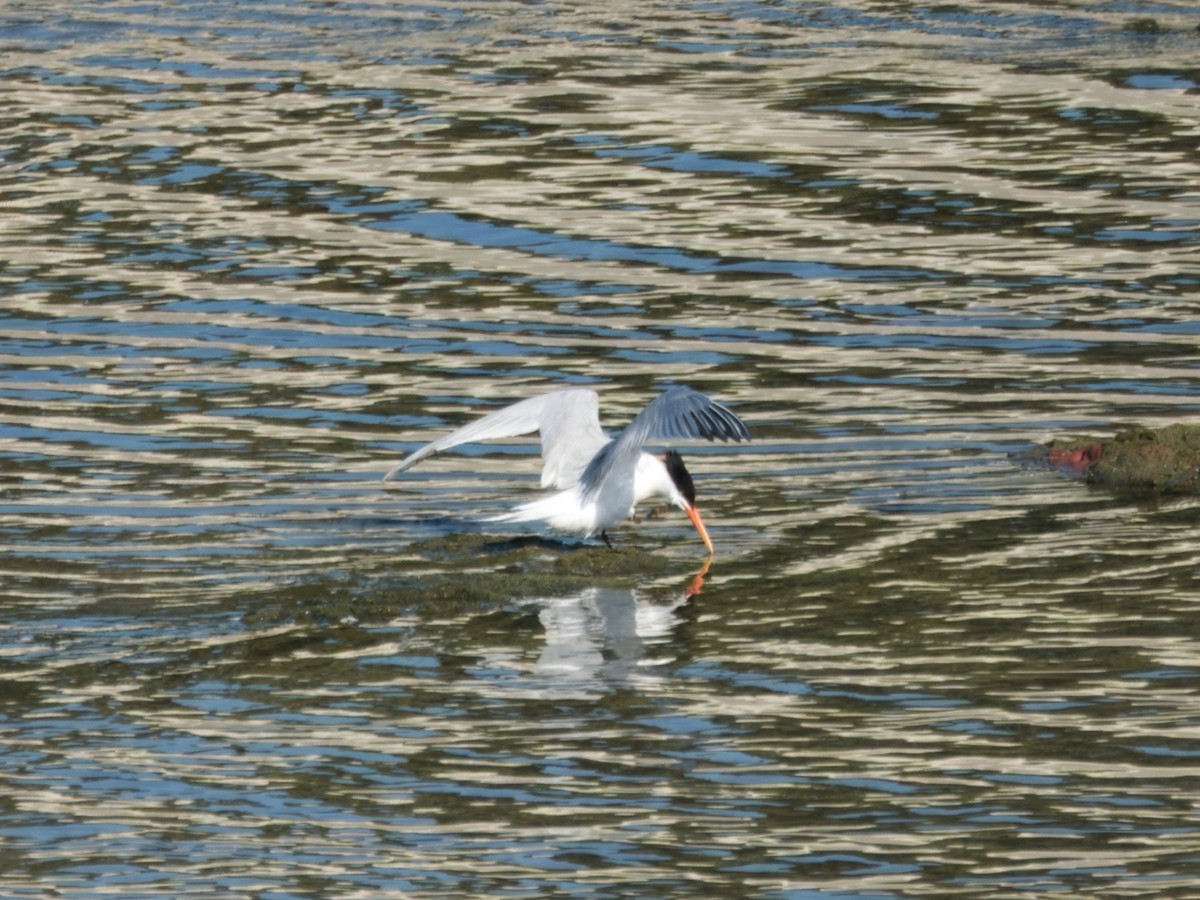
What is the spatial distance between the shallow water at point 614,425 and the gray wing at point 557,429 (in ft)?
1.09

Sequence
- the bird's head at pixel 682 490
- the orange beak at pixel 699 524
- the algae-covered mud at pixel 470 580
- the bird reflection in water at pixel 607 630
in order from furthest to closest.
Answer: the bird's head at pixel 682 490 < the orange beak at pixel 699 524 < the algae-covered mud at pixel 470 580 < the bird reflection in water at pixel 607 630

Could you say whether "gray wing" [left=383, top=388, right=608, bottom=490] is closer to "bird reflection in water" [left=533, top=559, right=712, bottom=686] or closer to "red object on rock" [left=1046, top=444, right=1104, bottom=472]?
"bird reflection in water" [left=533, top=559, right=712, bottom=686]

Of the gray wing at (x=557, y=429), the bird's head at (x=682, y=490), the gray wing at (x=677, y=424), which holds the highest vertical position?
the gray wing at (x=677, y=424)

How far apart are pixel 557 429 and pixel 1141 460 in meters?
2.54

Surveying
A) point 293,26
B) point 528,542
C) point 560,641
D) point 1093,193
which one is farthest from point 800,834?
point 293,26

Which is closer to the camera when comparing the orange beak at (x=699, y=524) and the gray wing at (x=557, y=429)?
the orange beak at (x=699, y=524)

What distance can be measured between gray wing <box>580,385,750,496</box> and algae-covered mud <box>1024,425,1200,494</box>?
190 cm

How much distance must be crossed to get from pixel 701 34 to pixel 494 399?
12.0 metres

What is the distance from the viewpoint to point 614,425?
11.7 meters

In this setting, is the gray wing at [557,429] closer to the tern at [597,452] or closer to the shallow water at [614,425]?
the tern at [597,452]

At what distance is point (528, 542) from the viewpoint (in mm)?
10000

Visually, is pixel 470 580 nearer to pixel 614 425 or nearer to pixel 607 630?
pixel 607 630

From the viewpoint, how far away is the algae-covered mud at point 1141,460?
10031 millimetres

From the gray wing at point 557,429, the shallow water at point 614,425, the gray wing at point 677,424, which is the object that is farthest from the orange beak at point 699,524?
the gray wing at point 557,429
